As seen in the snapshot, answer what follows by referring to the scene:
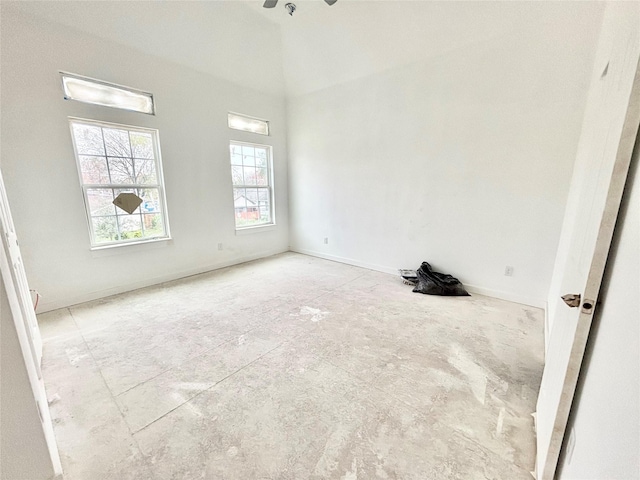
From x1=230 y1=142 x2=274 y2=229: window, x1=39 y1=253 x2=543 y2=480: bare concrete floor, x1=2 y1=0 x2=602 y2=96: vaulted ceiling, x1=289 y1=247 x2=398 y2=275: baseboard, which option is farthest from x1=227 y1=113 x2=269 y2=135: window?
x1=39 y1=253 x2=543 y2=480: bare concrete floor

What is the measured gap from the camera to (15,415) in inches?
40.1

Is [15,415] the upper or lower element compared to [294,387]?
upper

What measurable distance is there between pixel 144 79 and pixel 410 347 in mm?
4143

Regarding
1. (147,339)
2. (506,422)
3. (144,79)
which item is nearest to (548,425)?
(506,422)

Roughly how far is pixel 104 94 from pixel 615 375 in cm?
435

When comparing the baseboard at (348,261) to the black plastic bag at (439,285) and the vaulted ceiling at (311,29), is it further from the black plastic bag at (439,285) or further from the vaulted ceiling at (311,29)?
the vaulted ceiling at (311,29)

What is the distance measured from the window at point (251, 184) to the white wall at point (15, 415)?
137 inches

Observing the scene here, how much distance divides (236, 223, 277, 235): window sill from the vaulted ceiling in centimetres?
230

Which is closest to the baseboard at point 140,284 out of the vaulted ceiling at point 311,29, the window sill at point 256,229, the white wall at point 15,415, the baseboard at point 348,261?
the window sill at point 256,229

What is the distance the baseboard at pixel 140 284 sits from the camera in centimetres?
284

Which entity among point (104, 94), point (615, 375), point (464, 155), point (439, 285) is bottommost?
point (439, 285)

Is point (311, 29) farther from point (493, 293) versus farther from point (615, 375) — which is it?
point (615, 375)

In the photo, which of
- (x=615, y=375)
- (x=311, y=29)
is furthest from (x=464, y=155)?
(x=615, y=375)

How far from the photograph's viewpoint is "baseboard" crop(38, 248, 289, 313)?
9.33 feet
